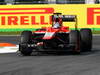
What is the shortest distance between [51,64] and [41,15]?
1702 centimetres

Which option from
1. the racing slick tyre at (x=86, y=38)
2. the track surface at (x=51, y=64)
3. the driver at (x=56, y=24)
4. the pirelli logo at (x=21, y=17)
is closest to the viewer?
the track surface at (x=51, y=64)

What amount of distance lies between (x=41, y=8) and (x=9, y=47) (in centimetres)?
1202

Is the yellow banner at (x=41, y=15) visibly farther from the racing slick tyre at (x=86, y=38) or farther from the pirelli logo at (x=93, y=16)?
the racing slick tyre at (x=86, y=38)

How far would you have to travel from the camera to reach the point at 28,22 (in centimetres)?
2955

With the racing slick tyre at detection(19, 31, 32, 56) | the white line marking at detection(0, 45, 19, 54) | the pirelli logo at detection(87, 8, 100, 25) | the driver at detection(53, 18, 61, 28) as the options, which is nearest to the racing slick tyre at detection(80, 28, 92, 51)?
the driver at detection(53, 18, 61, 28)

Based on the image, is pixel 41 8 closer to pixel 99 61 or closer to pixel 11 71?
pixel 99 61

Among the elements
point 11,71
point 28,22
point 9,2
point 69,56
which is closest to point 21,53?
point 69,56

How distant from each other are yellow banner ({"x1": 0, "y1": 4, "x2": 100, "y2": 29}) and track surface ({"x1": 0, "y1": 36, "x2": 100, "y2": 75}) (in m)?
13.5

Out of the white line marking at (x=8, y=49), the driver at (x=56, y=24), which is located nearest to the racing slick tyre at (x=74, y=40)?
the driver at (x=56, y=24)

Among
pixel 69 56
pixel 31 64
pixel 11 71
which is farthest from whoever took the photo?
pixel 69 56

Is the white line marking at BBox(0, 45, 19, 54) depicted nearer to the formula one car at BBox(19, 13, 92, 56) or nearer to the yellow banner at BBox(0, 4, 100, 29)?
the formula one car at BBox(19, 13, 92, 56)

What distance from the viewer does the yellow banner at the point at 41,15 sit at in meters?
29.2

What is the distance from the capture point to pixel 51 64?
1271cm

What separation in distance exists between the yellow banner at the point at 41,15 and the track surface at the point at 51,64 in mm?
13521
